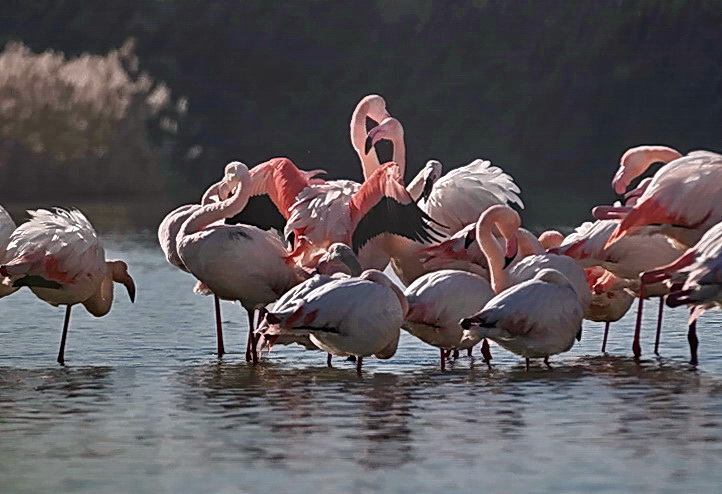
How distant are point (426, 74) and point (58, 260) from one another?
21844 millimetres

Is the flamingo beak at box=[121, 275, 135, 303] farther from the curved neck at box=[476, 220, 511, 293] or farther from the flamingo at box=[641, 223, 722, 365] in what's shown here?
the flamingo at box=[641, 223, 722, 365]

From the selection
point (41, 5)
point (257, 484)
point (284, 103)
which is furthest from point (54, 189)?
point (257, 484)

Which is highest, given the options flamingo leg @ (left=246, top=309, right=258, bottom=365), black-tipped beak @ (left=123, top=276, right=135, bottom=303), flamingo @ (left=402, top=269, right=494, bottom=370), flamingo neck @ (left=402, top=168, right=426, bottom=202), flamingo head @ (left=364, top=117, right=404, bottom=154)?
flamingo head @ (left=364, top=117, right=404, bottom=154)

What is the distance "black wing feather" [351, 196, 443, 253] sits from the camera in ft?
28.1

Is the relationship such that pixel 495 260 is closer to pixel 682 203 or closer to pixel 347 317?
pixel 682 203

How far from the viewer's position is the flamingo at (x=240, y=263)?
→ 316 inches

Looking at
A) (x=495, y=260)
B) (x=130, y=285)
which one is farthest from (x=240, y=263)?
(x=495, y=260)

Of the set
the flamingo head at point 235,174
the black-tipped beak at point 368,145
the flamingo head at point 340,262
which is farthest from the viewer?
the black-tipped beak at point 368,145

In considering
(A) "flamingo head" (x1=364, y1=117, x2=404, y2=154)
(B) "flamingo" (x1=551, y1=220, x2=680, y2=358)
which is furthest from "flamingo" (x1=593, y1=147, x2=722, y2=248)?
(A) "flamingo head" (x1=364, y1=117, x2=404, y2=154)

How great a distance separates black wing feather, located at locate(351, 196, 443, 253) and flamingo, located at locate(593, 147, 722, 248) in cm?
103

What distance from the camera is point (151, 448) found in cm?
567

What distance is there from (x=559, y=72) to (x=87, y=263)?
2174 centimetres

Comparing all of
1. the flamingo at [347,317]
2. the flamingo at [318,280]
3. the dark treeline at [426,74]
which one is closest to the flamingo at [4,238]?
the flamingo at [318,280]

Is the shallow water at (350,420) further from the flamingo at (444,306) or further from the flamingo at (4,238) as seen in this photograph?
the flamingo at (4,238)
